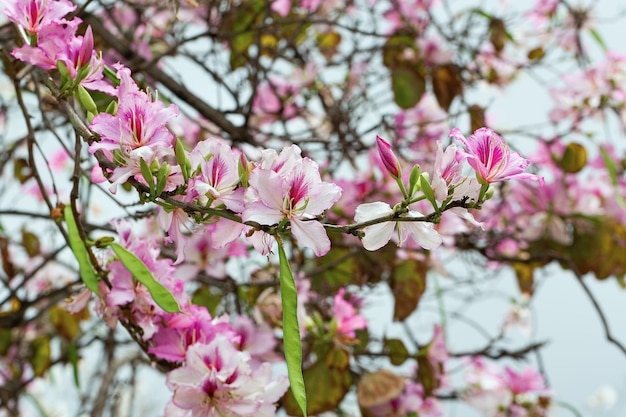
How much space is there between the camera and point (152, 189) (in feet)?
1.37

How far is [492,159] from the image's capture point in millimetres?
431

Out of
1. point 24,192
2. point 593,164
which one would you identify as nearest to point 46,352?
point 24,192

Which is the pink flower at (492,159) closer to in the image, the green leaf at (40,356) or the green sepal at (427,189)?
the green sepal at (427,189)

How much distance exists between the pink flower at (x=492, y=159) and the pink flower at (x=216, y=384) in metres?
0.24

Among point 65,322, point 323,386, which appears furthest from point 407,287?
point 65,322

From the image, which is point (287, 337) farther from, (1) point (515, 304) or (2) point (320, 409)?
(1) point (515, 304)

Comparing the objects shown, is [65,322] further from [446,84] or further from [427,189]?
[427,189]

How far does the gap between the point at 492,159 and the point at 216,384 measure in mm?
260

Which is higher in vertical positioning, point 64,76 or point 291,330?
point 64,76

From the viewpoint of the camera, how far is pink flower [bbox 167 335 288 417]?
0.55 m

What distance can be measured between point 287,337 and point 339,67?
1189 mm

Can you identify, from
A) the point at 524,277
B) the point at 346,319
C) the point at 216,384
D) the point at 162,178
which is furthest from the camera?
the point at 524,277

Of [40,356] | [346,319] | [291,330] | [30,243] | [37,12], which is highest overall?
[30,243]

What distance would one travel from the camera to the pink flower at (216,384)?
545 mm
